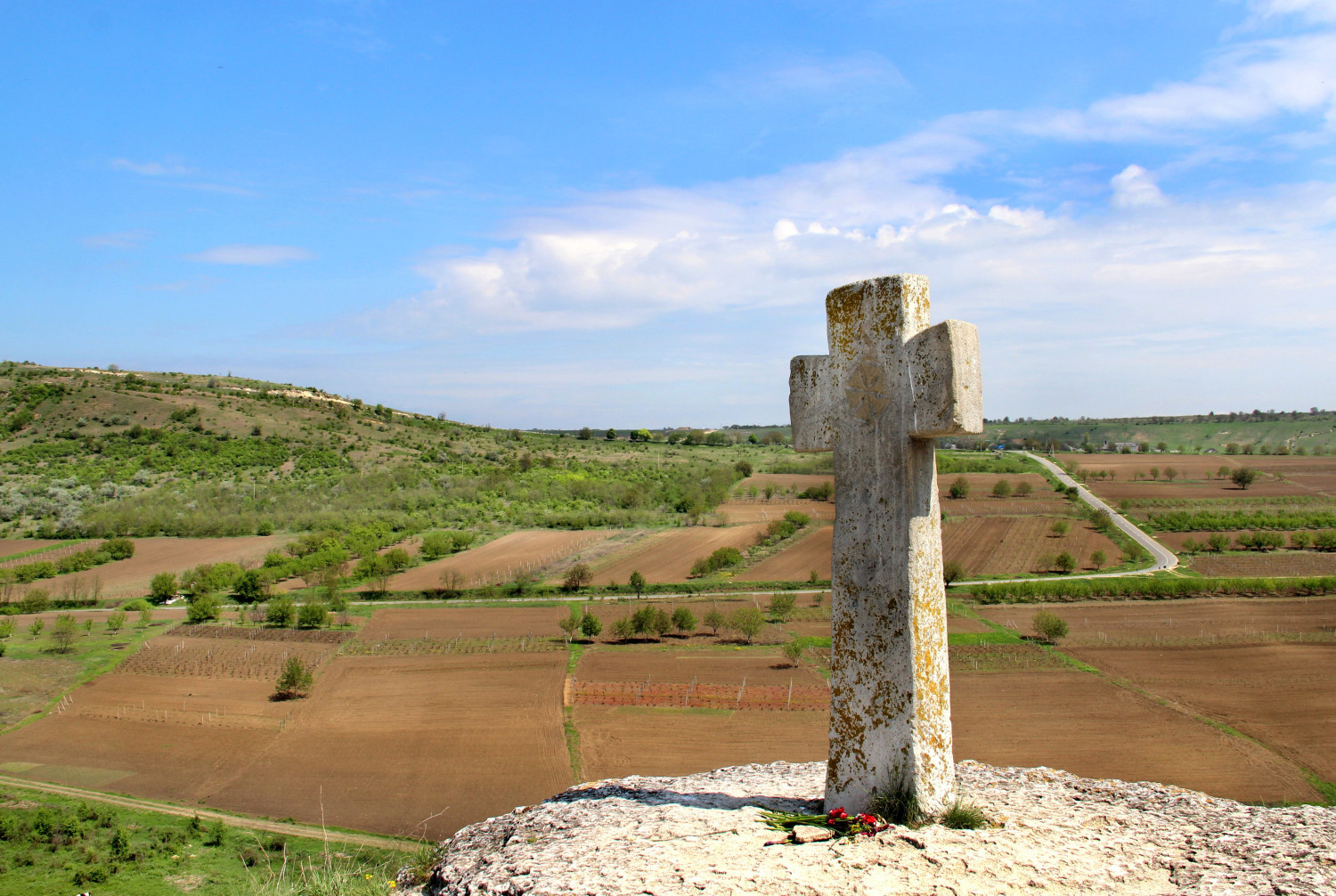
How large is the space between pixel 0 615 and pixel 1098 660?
54158 millimetres

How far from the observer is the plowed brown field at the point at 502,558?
4972 centimetres

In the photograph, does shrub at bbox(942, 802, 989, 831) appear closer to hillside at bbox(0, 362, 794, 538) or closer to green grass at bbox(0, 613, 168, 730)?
green grass at bbox(0, 613, 168, 730)

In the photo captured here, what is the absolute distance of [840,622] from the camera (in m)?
6.20

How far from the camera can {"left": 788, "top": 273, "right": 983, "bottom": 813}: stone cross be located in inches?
231

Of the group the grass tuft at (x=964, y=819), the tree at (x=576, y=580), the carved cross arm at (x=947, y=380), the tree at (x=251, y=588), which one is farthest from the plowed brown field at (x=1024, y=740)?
the tree at (x=251, y=588)

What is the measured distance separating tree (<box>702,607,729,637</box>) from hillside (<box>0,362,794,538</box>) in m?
30.8

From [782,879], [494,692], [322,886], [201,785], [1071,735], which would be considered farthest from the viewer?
[494,692]


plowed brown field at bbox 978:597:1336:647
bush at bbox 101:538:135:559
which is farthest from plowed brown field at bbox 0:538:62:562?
plowed brown field at bbox 978:597:1336:647

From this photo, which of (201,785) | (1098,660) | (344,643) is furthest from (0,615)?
(1098,660)

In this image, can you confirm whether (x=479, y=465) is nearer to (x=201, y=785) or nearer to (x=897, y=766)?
(x=201, y=785)

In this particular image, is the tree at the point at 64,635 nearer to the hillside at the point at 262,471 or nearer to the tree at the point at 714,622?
the hillside at the point at 262,471

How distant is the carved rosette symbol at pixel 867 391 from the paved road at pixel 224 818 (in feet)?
43.9

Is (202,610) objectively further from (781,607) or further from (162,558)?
(781,607)

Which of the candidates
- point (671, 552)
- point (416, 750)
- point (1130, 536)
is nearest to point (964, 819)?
point (416, 750)
